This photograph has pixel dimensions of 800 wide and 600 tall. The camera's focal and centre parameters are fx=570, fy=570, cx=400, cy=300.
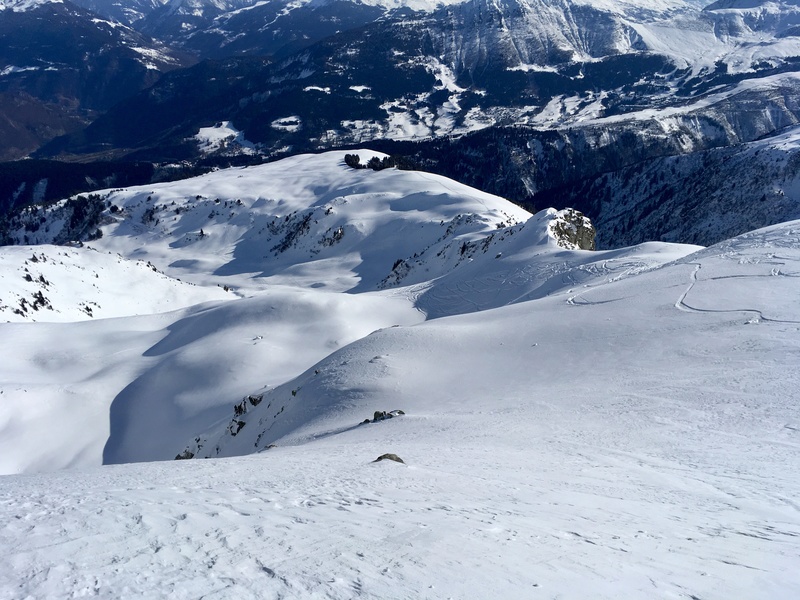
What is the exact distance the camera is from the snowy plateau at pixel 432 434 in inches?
223

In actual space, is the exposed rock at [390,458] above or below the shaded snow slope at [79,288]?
above

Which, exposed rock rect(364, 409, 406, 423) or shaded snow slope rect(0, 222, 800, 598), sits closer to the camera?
shaded snow slope rect(0, 222, 800, 598)

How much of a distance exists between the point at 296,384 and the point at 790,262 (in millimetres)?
19712

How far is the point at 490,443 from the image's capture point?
12.8 metres

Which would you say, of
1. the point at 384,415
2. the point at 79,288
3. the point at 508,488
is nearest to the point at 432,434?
the point at 384,415

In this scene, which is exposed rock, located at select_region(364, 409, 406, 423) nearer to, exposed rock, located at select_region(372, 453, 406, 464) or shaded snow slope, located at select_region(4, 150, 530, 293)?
exposed rock, located at select_region(372, 453, 406, 464)

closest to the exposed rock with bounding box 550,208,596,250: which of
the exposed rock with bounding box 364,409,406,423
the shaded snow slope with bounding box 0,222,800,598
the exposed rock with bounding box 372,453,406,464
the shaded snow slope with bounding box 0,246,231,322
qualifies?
the shaded snow slope with bounding box 0,222,800,598

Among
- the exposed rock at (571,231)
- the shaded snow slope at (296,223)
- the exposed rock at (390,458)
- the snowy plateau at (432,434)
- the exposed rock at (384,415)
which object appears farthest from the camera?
the shaded snow slope at (296,223)

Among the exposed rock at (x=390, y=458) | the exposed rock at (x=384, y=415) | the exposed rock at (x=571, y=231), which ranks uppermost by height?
the exposed rock at (x=390, y=458)

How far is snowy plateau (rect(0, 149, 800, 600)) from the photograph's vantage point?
5.68 m

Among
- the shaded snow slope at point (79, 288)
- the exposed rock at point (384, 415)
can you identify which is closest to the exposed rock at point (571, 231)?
the exposed rock at point (384, 415)

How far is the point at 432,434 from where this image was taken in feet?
48.1

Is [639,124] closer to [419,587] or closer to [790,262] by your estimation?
[790,262]

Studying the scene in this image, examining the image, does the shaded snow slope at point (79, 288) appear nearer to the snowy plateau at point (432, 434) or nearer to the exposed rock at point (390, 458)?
the snowy plateau at point (432, 434)
